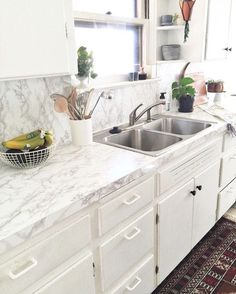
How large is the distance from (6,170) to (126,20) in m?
1.44

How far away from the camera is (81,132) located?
162cm

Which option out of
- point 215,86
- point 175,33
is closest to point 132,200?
point 175,33

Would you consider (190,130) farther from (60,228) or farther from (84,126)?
(60,228)

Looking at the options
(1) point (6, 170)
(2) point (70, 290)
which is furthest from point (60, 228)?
(1) point (6, 170)

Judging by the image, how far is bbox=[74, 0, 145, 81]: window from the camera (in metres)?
1.84

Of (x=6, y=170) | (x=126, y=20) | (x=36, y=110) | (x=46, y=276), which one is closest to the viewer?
(x=46, y=276)

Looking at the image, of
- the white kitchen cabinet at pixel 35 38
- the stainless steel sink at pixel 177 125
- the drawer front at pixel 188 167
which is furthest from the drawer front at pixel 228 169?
the white kitchen cabinet at pixel 35 38

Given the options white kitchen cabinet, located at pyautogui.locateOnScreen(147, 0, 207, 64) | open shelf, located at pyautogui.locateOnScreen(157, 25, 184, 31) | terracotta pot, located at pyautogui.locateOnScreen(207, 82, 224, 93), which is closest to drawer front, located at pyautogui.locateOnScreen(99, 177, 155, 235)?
white kitchen cabinet, located at pyautogui.locateOnScreen(147, 0, 207, 64)

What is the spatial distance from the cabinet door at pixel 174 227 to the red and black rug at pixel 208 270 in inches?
5.7

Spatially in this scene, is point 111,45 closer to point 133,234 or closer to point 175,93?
point 175,93

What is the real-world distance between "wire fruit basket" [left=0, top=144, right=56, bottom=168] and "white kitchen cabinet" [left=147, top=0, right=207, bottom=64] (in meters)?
1.40

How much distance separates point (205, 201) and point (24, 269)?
4.70 feet

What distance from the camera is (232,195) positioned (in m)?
2.46

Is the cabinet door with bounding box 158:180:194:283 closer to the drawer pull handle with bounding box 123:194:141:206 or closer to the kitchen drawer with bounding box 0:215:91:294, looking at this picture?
the drawer pull handle with bounding box 123:194:141:206
